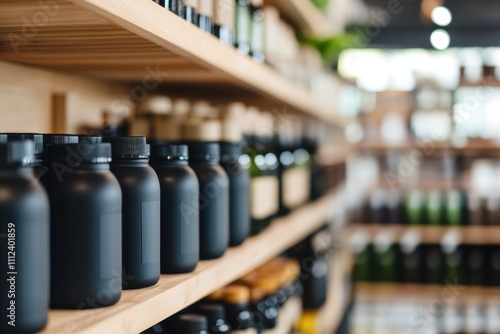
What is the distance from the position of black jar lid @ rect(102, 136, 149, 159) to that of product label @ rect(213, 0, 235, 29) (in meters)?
0.54

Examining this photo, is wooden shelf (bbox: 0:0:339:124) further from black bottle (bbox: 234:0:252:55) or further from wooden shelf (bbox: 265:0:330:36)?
wooden shelf (bbox: 265:0:330:36)

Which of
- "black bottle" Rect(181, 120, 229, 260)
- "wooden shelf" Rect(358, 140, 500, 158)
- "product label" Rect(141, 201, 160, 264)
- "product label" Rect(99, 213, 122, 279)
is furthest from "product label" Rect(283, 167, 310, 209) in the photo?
"wooden shelf" Rect(358, 140, 500, 158)


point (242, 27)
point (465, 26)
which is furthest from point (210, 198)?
point (465, 26)

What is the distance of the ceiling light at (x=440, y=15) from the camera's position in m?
4.74

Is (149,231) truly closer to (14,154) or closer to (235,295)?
(14,154)

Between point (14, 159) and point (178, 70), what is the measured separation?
0.86 m

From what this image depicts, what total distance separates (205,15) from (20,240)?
2.45 ft

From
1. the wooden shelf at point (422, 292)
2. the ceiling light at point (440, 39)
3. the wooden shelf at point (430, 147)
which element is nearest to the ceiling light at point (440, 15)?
the ceiling light at point (440, 39)

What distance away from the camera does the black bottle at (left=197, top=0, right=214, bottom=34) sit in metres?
1.31

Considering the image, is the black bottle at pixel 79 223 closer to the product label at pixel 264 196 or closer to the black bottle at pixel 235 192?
the black bottle at pixel 235 192

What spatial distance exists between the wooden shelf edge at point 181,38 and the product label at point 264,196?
236mm

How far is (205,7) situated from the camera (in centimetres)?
133

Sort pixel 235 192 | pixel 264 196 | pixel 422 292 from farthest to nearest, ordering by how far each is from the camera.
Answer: pixel 422 292 → pixel 264 196 → pixel 235 192

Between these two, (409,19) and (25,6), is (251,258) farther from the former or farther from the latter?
(409,19)
